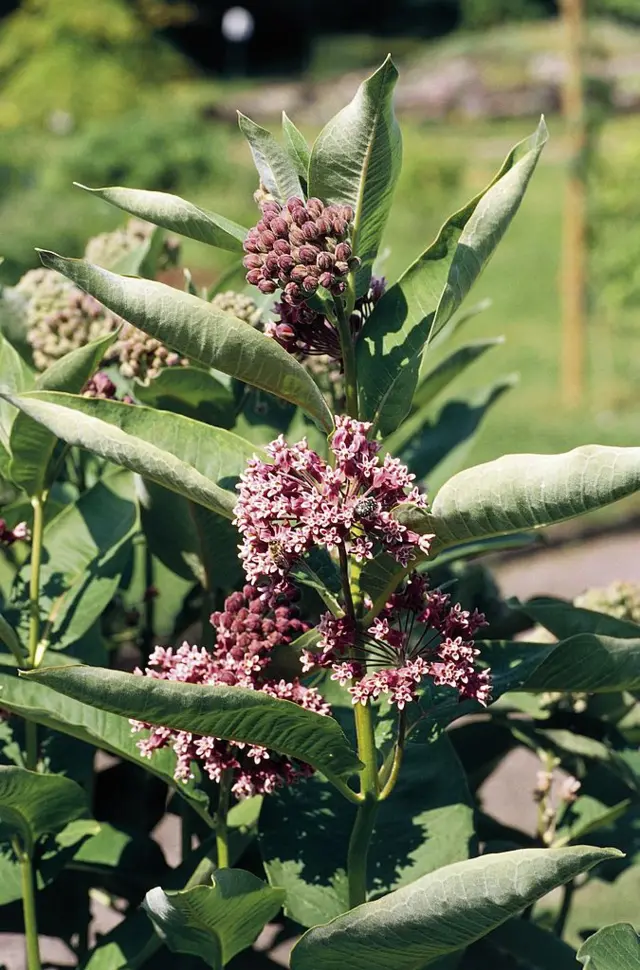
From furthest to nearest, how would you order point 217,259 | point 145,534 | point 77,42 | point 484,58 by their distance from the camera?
point 484,58
point 77,42
point 217,259
point 145,534

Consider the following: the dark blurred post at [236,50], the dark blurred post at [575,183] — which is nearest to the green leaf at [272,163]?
the dark blurred post at [575,183]

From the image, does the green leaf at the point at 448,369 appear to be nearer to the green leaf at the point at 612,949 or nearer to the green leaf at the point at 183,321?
the green leaf at the point at 183,321

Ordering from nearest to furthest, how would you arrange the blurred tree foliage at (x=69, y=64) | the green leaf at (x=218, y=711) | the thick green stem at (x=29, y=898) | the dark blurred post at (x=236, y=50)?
the green leaf at (x=218, y=711) < the thick green stem at (x=29, y=898) < the blurred tree foliage at (x=69, y=64) < the dark blurred post at (x=236, y=50)

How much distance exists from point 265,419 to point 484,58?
18805mm

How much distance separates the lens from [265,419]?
64.4 inches

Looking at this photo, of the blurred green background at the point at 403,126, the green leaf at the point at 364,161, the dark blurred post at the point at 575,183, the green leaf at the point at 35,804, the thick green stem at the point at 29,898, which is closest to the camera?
the green leaf at the point at 364,161

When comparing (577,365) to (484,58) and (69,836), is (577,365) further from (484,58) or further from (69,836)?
(484,58)

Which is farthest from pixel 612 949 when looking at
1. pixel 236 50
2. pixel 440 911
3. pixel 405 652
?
pixel 236 50

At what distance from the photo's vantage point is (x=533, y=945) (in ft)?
4.91

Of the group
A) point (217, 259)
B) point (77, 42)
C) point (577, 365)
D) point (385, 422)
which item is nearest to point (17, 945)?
point (385, 422)

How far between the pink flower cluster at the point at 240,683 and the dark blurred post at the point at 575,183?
643cm

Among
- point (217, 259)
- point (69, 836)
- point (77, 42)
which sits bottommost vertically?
point (69, 836)

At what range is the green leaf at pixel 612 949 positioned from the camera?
1.16m

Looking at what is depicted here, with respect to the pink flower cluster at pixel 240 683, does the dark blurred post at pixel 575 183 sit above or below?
above
